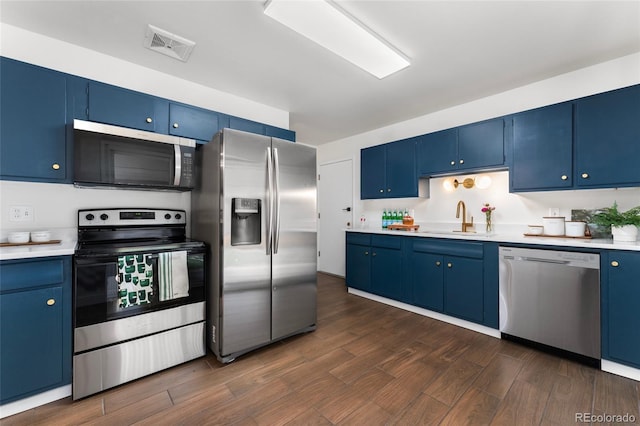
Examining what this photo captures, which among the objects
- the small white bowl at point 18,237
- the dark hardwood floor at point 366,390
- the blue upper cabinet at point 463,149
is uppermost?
the blue upper cabinet at point 463,149

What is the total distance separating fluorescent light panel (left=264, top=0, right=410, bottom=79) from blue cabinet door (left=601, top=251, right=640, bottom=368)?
2.32 meters

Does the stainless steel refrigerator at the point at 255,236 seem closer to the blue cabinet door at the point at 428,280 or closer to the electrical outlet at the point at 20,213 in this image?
the electrical outlet at the point at 20,213

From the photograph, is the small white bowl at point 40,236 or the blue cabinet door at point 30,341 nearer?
the blue cabinet door at point 30,341

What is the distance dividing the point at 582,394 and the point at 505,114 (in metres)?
2.71

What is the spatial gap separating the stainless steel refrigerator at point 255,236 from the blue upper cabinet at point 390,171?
1.61m

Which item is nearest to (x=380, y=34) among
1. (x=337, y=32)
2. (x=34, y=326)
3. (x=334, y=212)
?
(x=337, y=32)

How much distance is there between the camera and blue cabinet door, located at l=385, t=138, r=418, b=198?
12.0 ft

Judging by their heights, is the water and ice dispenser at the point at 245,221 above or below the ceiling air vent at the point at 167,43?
below

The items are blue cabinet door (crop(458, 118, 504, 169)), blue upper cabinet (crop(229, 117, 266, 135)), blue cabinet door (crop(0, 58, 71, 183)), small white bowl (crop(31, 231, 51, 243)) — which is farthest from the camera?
blue upper cabinet (crop(229, 117, 266, 135))

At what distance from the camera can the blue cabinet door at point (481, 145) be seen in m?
2.88

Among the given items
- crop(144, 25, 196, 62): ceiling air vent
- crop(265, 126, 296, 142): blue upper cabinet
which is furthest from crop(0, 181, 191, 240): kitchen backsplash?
crop(265, 126, 296, 142): blue upper cabinet

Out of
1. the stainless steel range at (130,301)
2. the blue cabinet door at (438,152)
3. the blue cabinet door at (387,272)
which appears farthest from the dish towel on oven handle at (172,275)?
the blue cabinet door at (438,152)

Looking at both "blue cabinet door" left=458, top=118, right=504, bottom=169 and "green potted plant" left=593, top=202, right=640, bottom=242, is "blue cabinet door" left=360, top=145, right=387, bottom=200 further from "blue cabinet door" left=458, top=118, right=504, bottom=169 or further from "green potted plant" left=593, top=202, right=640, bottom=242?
"green potted plant" left=593, top=202, right=640, bottom=242

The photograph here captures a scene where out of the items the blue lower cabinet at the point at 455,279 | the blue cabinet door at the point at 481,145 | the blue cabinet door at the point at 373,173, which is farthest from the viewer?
the blue cabinet door at the point at 373,173
